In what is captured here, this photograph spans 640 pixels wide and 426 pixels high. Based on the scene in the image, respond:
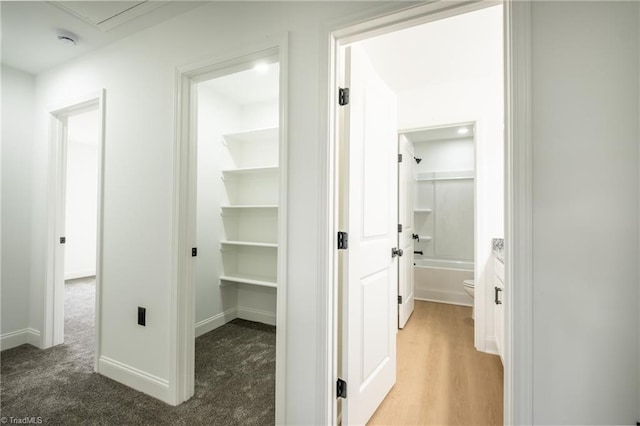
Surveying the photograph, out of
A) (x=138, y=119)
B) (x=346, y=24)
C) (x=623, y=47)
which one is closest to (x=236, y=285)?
(x=138, y=119)

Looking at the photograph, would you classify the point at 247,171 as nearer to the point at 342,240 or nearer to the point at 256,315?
the point at 256,315

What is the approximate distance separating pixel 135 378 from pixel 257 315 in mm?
1434

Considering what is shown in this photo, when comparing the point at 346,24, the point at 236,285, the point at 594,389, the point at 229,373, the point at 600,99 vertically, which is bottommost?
the point at 229,373

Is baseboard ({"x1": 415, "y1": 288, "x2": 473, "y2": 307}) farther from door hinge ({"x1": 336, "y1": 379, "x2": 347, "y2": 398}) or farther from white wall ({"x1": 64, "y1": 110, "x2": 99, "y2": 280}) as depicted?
white wall ({"x1": 64, "y1": 110, "x2": 99, "y2": 280})

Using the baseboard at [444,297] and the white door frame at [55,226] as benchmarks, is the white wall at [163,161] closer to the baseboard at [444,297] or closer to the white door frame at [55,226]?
the white door frame at [55,226]

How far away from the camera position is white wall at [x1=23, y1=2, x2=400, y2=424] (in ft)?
4.64

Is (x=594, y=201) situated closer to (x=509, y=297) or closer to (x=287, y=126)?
(x=509, y=297)

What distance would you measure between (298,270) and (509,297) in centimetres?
92

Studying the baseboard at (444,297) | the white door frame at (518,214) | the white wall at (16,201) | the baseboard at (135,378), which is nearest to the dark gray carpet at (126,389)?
the baseboard at (135,378)

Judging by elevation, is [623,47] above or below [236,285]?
above

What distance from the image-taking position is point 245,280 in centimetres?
303

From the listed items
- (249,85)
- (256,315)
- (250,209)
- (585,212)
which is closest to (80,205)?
(250,209)

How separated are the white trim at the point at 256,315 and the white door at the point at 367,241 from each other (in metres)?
1.60

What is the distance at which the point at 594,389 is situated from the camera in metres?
0.97
